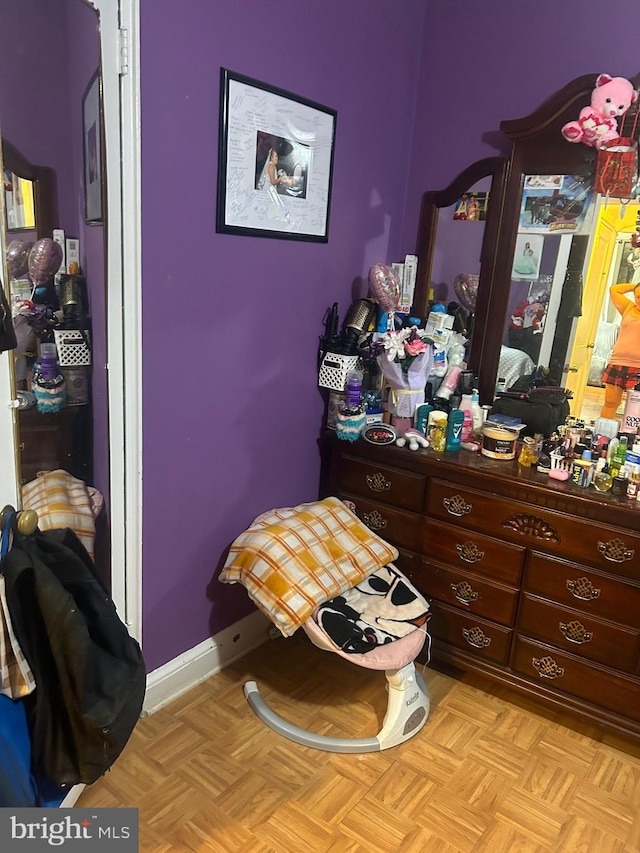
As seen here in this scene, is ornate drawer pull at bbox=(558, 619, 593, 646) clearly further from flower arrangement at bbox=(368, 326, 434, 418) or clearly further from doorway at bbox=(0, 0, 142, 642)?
doorway at bbox=(0, 0, 142, 642)

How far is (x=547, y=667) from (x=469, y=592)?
0.33 m

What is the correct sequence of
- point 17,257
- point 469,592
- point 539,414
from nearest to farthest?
1. point 17,257
2. point 469,592
3. point 539,414

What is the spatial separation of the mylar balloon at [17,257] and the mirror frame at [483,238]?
5.16ft

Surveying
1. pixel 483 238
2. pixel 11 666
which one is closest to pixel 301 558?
pixel 11 666

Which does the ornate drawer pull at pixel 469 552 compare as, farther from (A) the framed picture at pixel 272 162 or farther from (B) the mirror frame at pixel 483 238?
(A) the framed picture at pixel 272 162

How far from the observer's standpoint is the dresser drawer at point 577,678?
198 cm

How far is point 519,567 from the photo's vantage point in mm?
2102

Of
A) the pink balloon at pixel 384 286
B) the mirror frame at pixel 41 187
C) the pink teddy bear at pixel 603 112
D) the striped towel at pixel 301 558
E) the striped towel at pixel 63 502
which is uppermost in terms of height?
the pink teddy bear at pixel 603 112

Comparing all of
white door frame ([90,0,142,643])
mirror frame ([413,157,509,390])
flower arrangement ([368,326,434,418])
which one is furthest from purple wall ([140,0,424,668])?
flower arrangement ([368,326,434,418])

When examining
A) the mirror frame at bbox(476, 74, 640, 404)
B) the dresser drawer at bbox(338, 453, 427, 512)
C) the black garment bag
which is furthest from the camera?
the dresser drawer at bbox(338, 453, 427, 512)

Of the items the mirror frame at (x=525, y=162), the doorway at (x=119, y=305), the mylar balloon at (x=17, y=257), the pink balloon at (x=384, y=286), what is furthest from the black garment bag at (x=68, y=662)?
the mirror frame at (x=525, y=162)

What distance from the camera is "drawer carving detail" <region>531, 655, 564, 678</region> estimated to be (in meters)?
2.09

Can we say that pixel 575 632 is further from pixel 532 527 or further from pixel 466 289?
pixel 466 289

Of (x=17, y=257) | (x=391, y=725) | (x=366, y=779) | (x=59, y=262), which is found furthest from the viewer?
(x=391, y=725)
